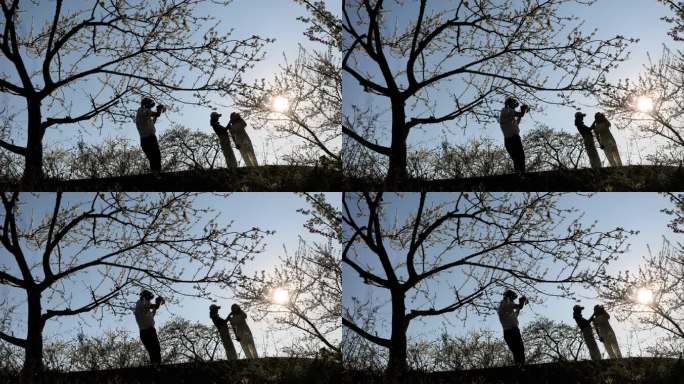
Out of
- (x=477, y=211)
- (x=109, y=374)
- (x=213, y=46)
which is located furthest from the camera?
(x=213, y=46)

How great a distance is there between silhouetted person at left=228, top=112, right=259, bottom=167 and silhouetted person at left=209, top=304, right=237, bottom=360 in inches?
49.4

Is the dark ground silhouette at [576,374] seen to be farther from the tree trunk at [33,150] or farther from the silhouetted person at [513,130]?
the tree trunk at [33,150]

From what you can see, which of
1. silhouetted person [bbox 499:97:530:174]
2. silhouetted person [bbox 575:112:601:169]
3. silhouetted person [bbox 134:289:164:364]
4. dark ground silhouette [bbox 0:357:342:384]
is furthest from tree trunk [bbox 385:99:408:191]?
silhouetted person [bbox 134:289:164:364]

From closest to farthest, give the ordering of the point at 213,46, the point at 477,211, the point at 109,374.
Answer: the point at 109,374 < the point at 477,211 < the point at 213,46

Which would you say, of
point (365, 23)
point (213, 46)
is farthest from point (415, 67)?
point (213, 46)

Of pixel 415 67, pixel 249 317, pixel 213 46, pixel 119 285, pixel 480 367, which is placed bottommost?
pixel 480 367

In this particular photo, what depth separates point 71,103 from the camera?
5.91 meters

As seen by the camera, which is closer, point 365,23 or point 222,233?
point 222,233

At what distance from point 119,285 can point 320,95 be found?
2502 millimetres

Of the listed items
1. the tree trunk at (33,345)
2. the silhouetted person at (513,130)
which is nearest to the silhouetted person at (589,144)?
the silhouetted person at (513,130)

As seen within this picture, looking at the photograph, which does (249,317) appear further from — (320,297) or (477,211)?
(477,211)

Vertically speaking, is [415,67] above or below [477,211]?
above

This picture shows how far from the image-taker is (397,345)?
5598 millimetres

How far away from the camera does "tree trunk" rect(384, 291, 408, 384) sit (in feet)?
18.1
